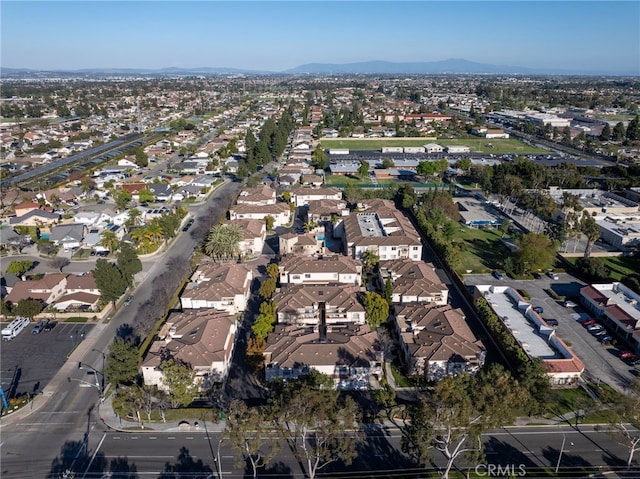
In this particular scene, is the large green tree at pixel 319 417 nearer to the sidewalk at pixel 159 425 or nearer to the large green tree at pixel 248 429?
the large green tree at pixel 248 429

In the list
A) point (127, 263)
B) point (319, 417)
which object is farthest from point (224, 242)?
point (319, 417)

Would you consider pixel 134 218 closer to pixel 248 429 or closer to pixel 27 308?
pixel 27 308

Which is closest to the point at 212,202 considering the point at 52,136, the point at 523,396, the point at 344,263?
the point at 344,263

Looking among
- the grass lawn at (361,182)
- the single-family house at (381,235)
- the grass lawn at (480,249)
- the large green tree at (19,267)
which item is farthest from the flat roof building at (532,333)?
the large green tree at (19,267)

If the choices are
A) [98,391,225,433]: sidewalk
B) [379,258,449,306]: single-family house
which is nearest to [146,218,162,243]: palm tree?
[379,258,449,306]: single-family house

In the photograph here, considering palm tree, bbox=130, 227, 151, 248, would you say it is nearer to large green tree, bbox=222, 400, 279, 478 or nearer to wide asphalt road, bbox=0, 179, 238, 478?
wide asphalt road, bbox=0, 179, 238, 478

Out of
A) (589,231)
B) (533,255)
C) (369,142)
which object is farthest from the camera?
(369,142)

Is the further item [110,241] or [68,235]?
[68,235]
